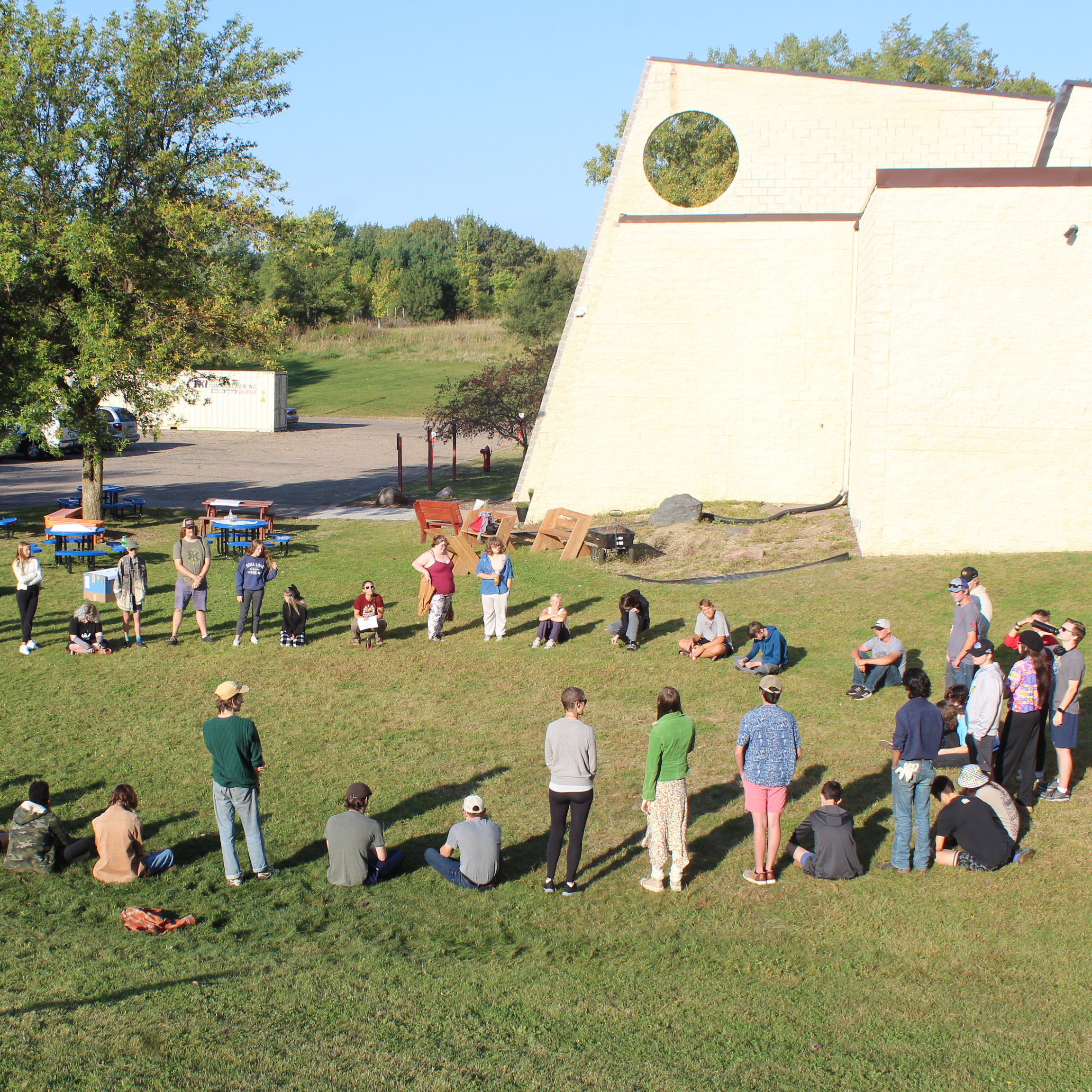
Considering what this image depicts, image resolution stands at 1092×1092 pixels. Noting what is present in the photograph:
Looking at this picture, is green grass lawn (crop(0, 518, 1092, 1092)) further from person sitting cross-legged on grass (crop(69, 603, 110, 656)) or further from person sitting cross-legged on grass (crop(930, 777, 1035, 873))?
person sitting cross-legged on grass (crop(69, 603, 110, 656))

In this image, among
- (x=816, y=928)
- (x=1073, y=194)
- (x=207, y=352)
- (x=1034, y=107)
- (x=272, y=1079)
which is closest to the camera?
(x=272, y=1079)

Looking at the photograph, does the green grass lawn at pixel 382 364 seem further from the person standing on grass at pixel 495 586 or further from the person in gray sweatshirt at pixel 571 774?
the person in gray sweatshirt at pixel 571 774

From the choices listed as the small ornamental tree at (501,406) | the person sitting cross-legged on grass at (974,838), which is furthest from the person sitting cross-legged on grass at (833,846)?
the small ornamental tree at (501,406)

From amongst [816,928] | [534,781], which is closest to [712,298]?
[534,781]

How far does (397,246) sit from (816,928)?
287 feet

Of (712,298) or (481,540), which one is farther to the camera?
(712,298)

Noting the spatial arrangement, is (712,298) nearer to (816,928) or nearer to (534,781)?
(534,781)

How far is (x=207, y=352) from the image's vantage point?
841 inches

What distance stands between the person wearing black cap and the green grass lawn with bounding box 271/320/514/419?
4596cm

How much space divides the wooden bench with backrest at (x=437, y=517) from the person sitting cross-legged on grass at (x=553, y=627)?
7021mm

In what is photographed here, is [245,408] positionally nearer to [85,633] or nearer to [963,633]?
[85,633]

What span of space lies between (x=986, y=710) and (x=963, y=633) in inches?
87.9

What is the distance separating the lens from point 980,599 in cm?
1072

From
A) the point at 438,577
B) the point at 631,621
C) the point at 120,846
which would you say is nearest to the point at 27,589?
the point at 438,577
